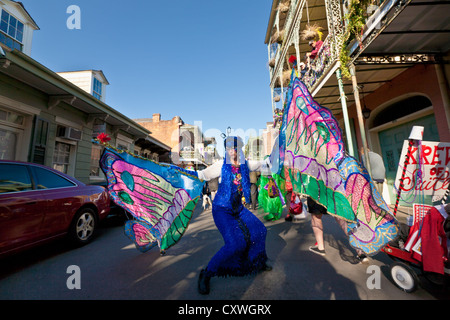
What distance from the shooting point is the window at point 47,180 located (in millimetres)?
3423

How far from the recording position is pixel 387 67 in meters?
6.32

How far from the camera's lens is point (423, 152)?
2.68 meters

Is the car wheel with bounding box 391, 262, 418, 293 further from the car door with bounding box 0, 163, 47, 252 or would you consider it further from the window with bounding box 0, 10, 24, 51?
the window with bounding box 0, 10, 24, 51

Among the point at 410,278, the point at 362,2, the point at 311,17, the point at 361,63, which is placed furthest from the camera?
the point at 311,17

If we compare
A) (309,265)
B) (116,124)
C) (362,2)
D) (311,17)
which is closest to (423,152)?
(309,265)

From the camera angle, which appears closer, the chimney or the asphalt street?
the asphalt street

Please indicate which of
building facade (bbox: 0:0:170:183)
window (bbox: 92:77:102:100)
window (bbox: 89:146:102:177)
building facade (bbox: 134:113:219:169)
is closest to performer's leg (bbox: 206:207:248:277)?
building facade (bbox: 0:0:170:183)

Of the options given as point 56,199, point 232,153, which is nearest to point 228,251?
point 232,153

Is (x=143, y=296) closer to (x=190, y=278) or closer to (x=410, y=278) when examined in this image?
(x=190, y=278)

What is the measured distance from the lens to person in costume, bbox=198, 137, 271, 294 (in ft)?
7.88

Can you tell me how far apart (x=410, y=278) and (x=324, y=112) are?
81.6 inches

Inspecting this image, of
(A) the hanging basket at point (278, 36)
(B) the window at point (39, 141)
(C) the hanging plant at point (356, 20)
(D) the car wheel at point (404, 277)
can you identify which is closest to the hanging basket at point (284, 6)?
(A) the hanging basket at point (278, 36)

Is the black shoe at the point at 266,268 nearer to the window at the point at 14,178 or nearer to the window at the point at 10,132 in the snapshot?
the window at the point at 14,178

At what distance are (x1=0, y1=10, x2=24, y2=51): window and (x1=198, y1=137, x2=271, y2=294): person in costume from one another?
8911 millimetres
